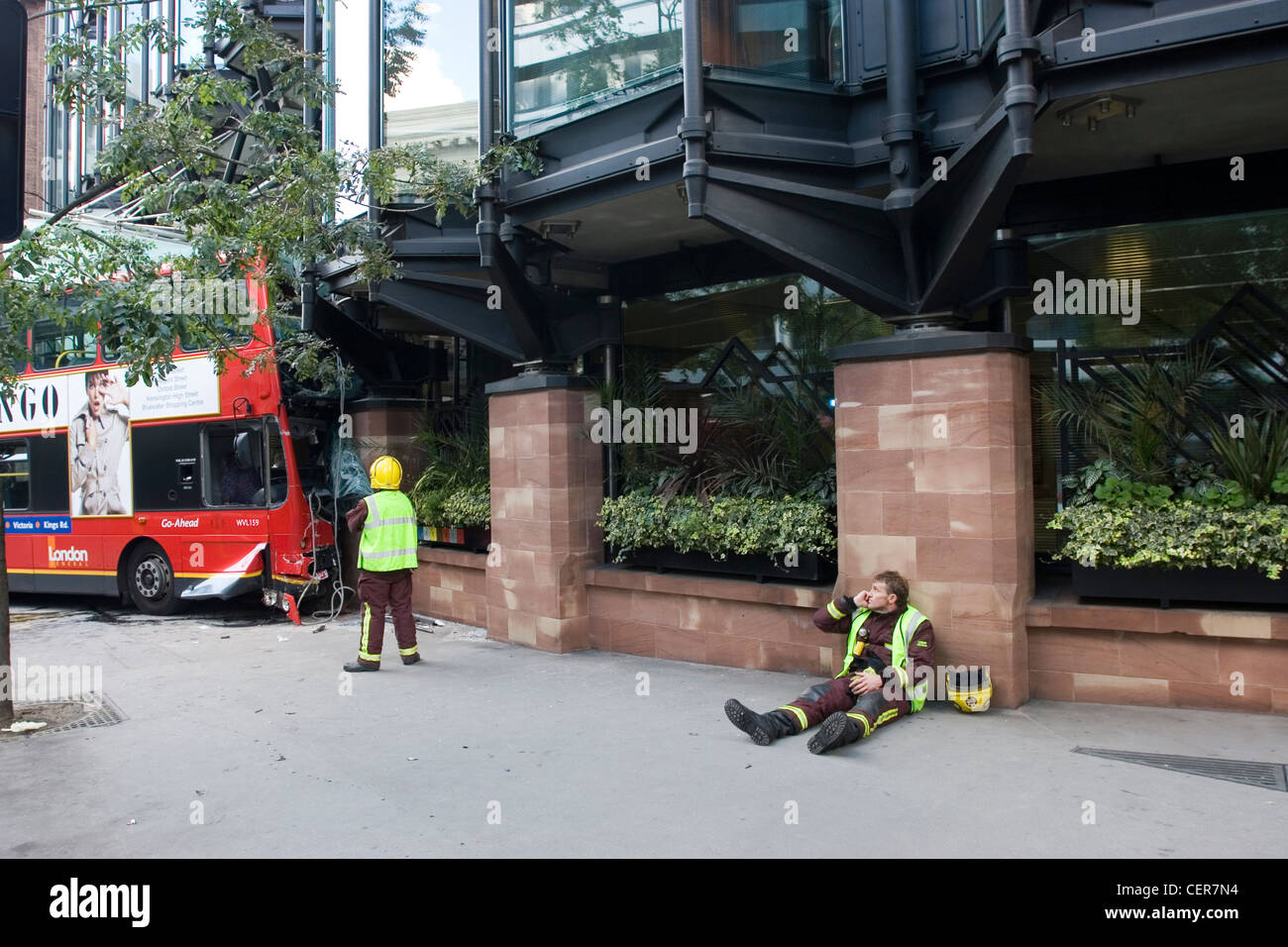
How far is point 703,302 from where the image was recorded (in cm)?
968

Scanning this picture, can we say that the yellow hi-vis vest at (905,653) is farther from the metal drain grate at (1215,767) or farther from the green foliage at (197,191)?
the green foliage at (197,191)

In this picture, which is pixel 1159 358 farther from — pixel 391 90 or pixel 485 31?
pixel 391 90

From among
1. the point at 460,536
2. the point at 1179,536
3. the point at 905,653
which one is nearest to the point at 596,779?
the point at 905,653

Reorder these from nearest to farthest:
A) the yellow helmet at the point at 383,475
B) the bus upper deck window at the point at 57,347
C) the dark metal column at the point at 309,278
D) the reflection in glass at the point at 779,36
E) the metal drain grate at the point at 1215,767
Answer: the metal drain grate at the point at 1215,767 < the reflection in glass at the point at 779,36 < the yellow helmet at the point at 383,475 < the dark metal column at the point at 309,278 < the bus upper deck window at the point at 57,347

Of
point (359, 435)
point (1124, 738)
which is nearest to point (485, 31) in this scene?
point (359, 435)

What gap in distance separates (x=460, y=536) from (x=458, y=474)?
28.5 inches

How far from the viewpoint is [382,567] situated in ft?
28.4

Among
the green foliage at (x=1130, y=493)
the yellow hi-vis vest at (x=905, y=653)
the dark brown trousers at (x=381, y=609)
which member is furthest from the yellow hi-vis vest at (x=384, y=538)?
the green foliage at (x=1130, y=493)

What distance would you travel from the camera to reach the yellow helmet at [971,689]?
6340mm

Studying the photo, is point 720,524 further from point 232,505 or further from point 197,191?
point 232,505

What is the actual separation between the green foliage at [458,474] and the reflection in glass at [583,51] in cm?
376

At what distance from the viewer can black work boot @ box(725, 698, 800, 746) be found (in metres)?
5.84

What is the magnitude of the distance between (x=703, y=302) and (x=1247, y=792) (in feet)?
20.6

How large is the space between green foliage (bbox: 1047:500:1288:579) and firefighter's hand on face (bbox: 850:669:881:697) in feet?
5.27
